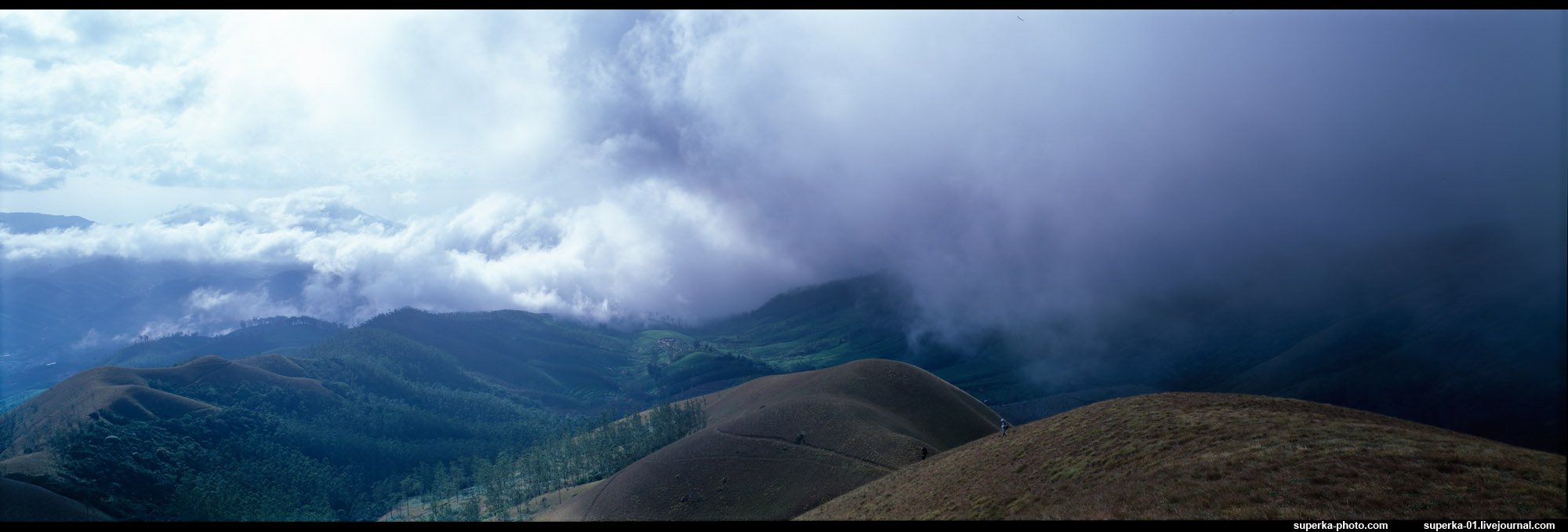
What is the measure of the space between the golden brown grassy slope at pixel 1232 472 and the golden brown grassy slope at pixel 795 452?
3093 centimetres

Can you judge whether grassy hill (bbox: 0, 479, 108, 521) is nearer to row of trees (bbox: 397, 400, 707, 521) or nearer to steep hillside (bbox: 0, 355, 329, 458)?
row of trees (bbox: 397, 400, 707, 521)

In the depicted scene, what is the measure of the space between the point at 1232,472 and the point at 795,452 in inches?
2684

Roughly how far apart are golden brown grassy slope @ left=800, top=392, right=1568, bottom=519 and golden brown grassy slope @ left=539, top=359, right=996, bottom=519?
101ft

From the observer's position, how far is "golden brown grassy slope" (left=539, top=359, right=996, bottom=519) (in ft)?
272

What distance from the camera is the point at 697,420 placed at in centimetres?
14800

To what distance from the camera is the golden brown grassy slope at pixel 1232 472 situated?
24.6 m

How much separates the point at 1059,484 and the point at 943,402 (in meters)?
86.2

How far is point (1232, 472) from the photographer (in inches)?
1196

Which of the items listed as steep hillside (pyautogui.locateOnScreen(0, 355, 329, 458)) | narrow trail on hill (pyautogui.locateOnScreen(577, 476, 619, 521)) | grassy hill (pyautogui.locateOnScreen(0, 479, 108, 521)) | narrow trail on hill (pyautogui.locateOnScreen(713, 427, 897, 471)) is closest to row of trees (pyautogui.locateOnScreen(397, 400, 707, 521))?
narrow trail on hill (pyautogui.locateOnScreen(577, 476, 619, 521))

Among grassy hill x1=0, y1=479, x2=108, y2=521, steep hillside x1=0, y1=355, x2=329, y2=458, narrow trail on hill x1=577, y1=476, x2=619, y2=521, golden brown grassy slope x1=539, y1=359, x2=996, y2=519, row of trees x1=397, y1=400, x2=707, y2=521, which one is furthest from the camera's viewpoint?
steep hillside x1=0, y1=355, x2=329, y2=458

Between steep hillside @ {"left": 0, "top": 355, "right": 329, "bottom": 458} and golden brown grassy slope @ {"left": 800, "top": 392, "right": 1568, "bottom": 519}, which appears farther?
steep hillside @ {"left": 0, "top": 355, "right": 329, "bottom": 458}

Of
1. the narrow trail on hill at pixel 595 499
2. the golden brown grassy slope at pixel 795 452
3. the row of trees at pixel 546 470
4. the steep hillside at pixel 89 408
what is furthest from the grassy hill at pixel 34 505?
the narrow trail on hill at pixel 595 499

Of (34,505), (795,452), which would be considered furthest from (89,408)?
(795,452)

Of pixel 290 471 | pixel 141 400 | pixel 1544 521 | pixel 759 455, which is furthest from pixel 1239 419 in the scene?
pixel 141 400
